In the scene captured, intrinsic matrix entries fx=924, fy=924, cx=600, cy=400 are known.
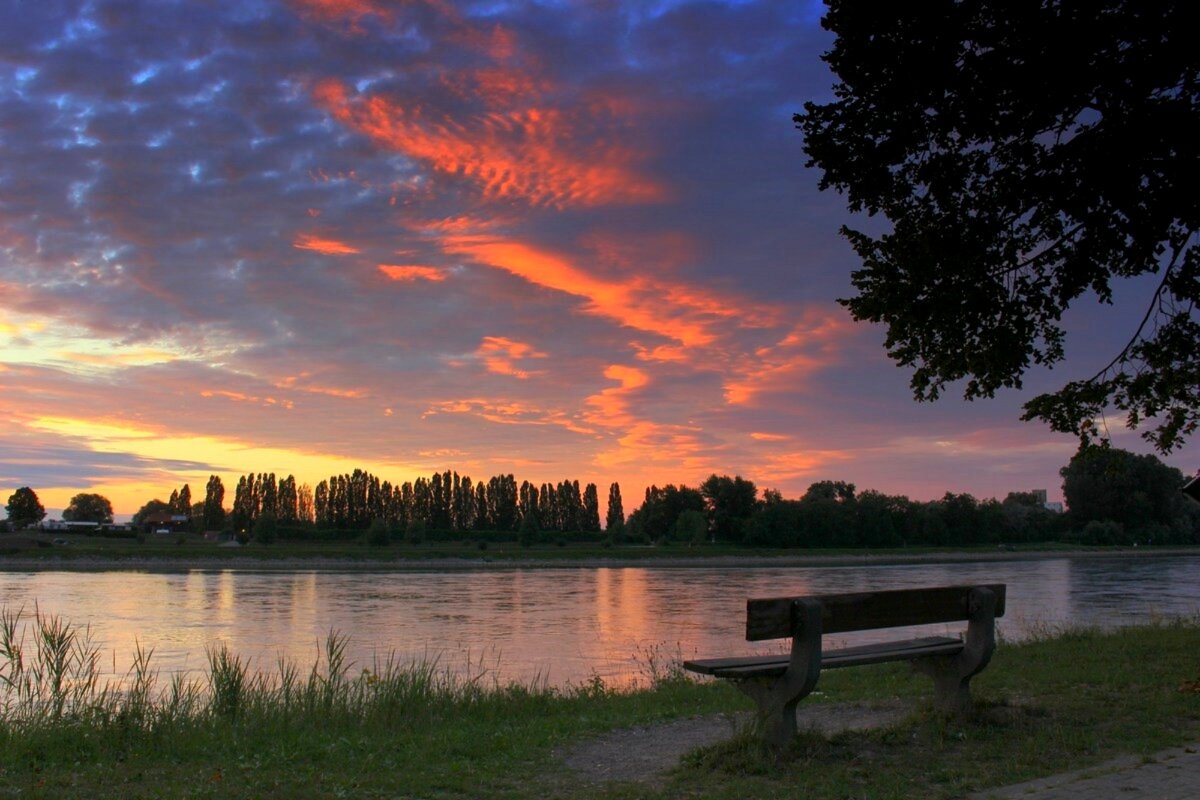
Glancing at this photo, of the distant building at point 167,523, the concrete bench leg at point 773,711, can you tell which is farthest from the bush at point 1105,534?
the distant building at point 167,523

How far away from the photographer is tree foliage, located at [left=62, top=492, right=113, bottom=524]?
16712 cm

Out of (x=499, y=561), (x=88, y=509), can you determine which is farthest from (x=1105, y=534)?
(x=88, y=509)

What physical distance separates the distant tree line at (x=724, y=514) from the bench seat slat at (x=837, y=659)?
327ft

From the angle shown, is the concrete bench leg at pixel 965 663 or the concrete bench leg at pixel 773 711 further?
the concrete bench leg at pixel 965 663

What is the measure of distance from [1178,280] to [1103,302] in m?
0.93

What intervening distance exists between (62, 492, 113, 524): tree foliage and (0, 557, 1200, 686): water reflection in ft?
415

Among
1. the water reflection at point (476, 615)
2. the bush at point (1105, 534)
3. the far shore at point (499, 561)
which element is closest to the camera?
the water reflection at point (476, 615)

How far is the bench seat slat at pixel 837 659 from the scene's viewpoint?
6.04 m

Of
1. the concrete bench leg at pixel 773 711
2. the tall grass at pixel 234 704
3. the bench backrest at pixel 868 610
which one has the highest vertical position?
the bench backrest at pixel 868 610

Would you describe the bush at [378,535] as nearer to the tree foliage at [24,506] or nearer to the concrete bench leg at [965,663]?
the tree foliage at [24,506]

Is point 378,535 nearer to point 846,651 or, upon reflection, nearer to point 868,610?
point 846,651

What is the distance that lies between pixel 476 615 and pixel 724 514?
A: 94980 mm

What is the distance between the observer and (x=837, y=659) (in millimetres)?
6500

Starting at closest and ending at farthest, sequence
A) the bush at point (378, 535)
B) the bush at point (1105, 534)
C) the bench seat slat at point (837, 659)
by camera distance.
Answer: the bench seat slat at point (837, 659) → the bush at point (378, 535) → the bush at point (1105, 534)
